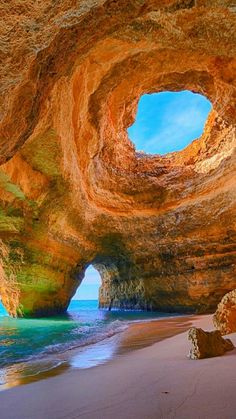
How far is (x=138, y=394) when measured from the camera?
201 centimetres

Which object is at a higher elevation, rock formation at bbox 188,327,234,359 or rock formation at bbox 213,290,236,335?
rock formation at bbox 213,290,236,335

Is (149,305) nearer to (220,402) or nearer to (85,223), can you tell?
(85,223)

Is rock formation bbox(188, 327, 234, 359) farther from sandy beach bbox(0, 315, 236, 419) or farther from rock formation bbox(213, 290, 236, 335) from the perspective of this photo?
rock formation bbox(213, 290, 236, 335)

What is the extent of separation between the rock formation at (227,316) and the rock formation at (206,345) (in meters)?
1.37

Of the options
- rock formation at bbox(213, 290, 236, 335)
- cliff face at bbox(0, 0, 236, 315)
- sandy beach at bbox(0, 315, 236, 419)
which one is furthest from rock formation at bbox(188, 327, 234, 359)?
cliff face at bbox(0, 0, 236, 315)

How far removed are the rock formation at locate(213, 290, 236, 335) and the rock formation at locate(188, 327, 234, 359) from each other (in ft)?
4.49

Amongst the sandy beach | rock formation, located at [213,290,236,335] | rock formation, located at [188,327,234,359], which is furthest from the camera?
rock formation, located at [213,290,236,335]

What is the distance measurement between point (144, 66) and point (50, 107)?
13.5 feet

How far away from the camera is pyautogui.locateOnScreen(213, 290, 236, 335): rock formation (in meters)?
4.30

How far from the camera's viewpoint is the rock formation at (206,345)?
2816mm

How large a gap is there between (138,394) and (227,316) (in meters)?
A: 2.84

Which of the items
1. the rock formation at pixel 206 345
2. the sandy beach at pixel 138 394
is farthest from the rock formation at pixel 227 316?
the sandy beach at pixel 138 394

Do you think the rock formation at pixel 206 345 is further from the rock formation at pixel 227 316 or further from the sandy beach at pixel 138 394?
the rock formation at pixel 227 316

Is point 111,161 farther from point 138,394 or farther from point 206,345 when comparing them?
point 138,394
